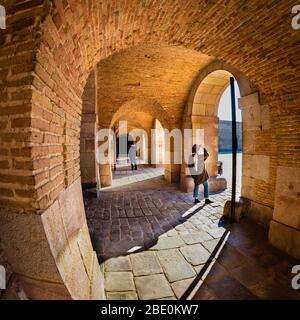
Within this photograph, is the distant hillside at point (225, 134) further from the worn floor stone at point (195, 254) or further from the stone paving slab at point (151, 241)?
the worn floor stone at point (195, 254)

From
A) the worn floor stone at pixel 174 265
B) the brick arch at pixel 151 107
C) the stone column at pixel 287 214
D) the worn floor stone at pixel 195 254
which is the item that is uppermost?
the brick arch at pixel 151 107

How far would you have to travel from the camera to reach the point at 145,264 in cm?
291

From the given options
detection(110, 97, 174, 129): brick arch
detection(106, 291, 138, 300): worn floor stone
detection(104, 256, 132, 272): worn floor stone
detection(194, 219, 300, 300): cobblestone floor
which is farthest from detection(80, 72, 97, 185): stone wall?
detection(194, 219, 300, 300): cobblestone floor

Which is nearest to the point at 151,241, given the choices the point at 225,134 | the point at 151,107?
the point at 151,107

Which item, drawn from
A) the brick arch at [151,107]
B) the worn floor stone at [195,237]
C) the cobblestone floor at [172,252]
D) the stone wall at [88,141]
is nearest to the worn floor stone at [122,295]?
the cobblestone floor at [172,252]

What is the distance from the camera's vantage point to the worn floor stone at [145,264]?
2.75 m

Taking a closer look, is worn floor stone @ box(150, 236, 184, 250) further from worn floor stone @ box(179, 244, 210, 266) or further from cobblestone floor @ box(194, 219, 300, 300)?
cobblestone floor @ box(194, 219, 300, 300)

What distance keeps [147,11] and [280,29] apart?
1.61 meters

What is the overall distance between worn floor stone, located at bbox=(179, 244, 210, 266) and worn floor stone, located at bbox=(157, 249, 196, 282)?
0.30ft

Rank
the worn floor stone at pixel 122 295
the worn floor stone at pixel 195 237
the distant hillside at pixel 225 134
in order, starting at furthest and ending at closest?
the distant hillside at pixel 225 134, the worn floor stone at pixel 195 237, the worn floor stone at pixel 122 295

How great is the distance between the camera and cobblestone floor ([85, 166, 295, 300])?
242 centimetres

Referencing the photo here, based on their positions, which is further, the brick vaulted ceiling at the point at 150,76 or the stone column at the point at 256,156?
the brick vaulted ceiling at the point at 150,76

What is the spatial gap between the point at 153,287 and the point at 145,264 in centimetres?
49
